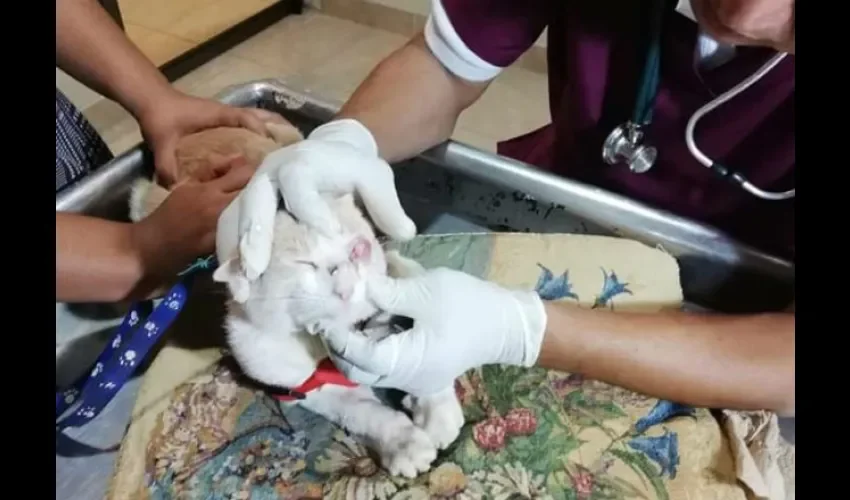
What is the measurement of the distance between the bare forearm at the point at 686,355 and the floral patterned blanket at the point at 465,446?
0.03 metres

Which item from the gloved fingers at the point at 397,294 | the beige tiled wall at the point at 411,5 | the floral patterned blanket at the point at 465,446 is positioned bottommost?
the beige tiled wall at the point at 411,5

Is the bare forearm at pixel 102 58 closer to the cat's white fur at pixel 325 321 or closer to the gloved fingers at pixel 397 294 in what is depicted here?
the cat's white fur at pixel 325 321

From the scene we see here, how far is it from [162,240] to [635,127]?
50 centimetres

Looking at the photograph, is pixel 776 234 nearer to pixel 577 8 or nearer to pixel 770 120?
pixel 770 120

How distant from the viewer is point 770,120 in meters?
0.87

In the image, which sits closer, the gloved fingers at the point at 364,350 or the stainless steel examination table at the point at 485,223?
the gloved fingers at the point at 364,350

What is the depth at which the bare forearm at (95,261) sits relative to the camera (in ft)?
2.70

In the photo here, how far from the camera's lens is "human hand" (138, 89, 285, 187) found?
3.21 feet

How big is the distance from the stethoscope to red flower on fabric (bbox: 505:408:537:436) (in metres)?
0.29

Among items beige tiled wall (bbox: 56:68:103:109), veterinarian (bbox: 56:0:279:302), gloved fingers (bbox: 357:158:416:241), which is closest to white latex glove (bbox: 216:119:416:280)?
gloved fingers (bbox: 357:158:416:241)

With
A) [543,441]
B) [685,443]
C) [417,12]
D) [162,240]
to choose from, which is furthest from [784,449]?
[417,12]

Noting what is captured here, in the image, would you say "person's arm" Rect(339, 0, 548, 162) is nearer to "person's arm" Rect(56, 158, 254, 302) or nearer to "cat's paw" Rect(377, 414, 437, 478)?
"person's arm" Rect(56, 158, 254, 302)

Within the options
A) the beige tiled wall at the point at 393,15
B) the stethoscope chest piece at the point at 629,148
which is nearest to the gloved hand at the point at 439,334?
the stethoscope chest piece at the point at 629,148
